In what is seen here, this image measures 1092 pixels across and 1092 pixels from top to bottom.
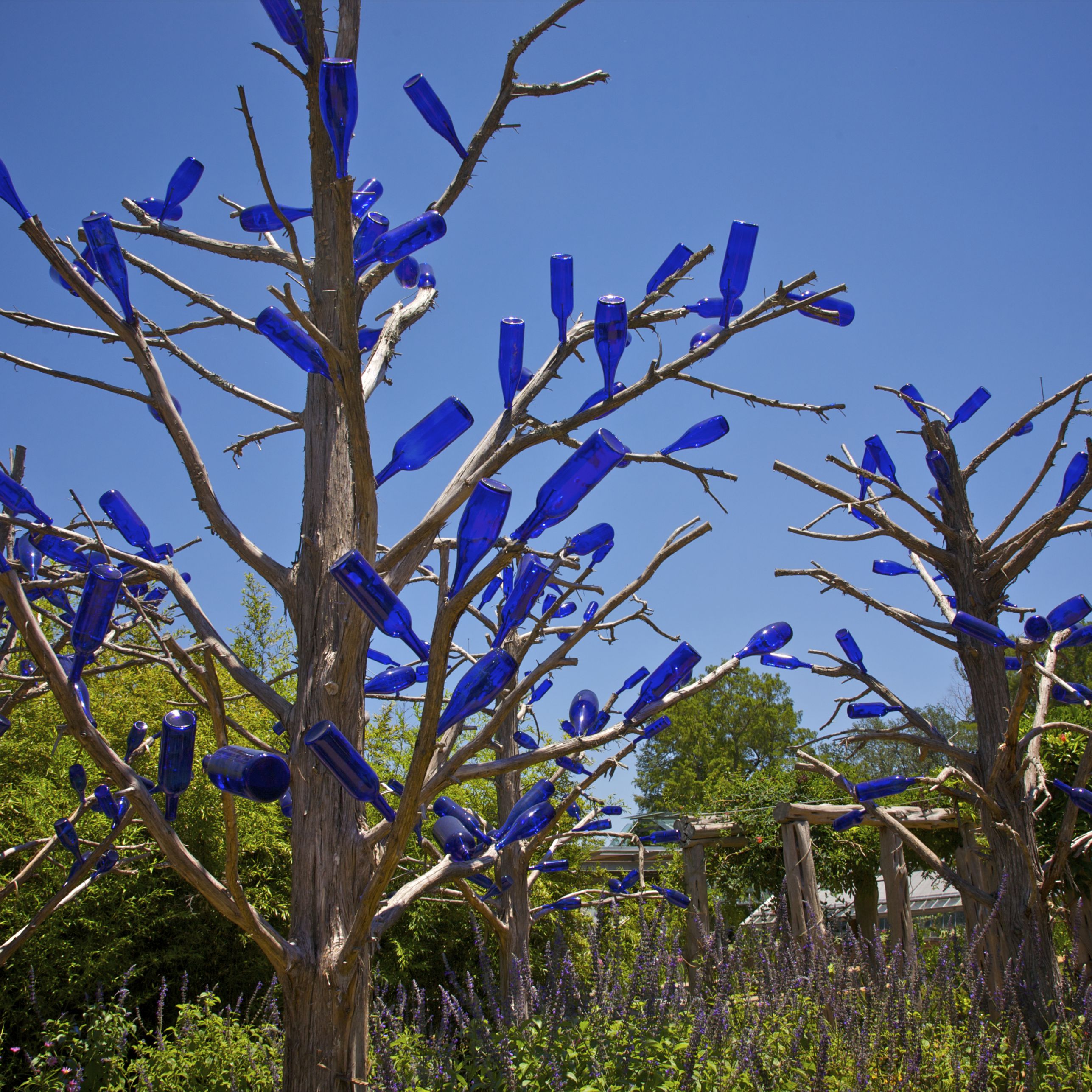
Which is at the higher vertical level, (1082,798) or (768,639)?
(768,639)

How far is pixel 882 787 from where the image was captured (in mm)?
3447

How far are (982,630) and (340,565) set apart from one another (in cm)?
253

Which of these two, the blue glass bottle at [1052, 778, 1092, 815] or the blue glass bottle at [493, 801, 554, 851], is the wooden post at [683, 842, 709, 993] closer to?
the blue glass bottle at [1052, 778, 1092, 815]

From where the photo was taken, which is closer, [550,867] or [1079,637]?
[1079,637]

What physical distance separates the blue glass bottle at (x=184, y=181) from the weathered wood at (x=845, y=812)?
4688 mm

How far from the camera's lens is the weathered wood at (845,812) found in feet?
18.0

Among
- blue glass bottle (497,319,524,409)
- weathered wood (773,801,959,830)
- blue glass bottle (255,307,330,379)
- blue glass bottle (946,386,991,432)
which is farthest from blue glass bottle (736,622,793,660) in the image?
weathered wood (773,801,959,830)

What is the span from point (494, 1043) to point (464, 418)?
2.01 metres

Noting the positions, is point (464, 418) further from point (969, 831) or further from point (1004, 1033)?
point (969, 831)

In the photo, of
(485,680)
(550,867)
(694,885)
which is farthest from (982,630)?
(694,885)

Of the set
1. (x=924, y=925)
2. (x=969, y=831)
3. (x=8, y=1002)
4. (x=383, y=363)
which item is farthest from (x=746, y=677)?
(x=383, y=363)

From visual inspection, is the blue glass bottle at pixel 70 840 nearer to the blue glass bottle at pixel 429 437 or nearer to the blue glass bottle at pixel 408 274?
the blue glass bottle at pixel 429 437

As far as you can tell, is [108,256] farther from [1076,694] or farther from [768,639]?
[1076,694]

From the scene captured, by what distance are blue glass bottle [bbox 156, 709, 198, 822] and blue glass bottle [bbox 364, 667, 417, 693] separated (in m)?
0.92
